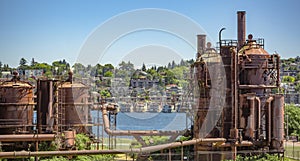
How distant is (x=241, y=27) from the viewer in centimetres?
3566

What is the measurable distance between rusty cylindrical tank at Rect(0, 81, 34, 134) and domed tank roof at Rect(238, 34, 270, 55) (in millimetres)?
16054

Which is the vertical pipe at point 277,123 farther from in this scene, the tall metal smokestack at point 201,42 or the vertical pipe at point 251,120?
the tall metal smokestack at point 201,42

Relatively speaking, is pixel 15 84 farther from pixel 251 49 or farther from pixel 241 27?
pixel 241 27

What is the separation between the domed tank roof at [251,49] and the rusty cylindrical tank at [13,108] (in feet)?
52.7

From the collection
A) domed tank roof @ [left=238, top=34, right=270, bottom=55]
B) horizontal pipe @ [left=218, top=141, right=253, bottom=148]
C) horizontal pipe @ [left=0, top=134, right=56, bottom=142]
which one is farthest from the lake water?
horizontal pipe @ [left=0, top=134, right=56, bottom=142]

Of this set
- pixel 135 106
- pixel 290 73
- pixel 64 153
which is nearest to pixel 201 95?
pixel 64 153

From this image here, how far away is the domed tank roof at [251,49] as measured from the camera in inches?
1276

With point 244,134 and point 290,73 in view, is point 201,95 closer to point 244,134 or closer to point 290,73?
point 244,134

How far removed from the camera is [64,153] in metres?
16.3

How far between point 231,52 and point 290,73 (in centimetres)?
17610

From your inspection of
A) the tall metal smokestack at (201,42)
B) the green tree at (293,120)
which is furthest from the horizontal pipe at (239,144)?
the green tree at (293,120)

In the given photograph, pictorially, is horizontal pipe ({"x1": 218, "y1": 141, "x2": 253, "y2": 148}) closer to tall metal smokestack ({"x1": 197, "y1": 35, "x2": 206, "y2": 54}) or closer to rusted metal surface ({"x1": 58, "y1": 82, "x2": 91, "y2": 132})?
tall metal smokestack ({"x1": 197, "y1": 35, "x2": 206, "y2": 54})

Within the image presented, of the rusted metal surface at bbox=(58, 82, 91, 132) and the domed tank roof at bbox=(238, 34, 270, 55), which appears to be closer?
the domed tank roof at bbox=(238, 34, 270, 55)

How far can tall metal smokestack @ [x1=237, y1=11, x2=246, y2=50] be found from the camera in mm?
35312
